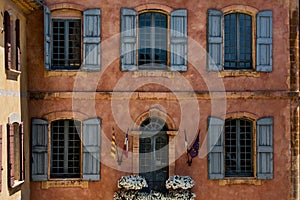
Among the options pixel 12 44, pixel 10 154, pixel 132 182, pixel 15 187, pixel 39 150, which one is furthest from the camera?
pixel 39 150

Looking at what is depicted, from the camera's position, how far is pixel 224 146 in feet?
48.9

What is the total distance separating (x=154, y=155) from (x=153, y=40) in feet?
10.1

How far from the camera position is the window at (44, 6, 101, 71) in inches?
573

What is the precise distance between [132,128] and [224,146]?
2513 mm

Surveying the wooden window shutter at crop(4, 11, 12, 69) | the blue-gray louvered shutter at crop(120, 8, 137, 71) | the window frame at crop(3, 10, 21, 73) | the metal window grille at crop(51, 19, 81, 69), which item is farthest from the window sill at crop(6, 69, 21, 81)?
the blue-gray louvered shutter at crop(120, 8, 137, 71)

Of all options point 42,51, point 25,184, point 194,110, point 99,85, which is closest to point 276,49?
point 194,110

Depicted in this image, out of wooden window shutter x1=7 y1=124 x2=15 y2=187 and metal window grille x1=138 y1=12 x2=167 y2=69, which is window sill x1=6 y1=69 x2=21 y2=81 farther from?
metal window grille x1=138 y1=12 x2=167 y2=69

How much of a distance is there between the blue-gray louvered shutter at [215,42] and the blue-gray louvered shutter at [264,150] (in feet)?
6.26

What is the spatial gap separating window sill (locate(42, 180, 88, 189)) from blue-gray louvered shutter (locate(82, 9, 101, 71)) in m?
2.97

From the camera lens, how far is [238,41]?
49.3ft

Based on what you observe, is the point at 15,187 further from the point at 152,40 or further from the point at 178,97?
the point at 152,40

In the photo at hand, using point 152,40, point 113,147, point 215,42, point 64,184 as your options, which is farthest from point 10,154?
point 215,42

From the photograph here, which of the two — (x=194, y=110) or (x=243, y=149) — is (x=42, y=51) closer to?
(x=194, y=110)

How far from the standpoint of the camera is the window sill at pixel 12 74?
1238 cm
